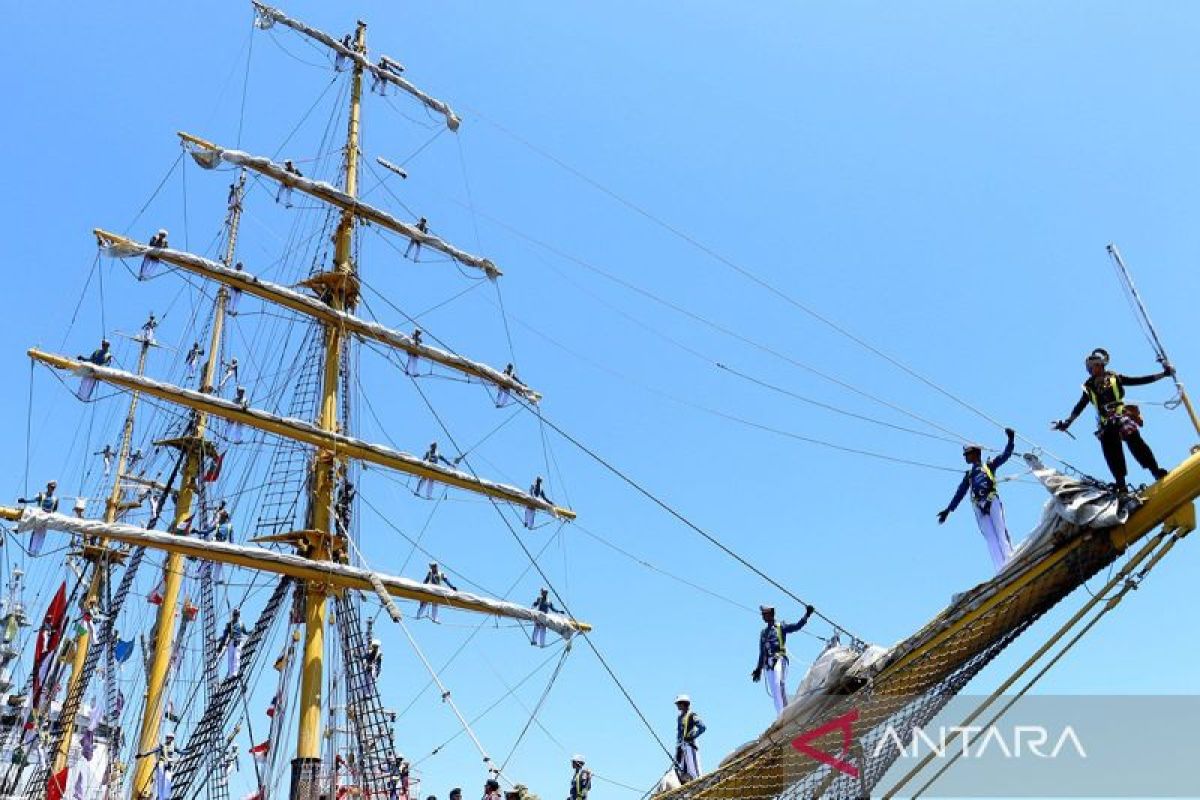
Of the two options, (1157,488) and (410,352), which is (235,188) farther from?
(1157,488)

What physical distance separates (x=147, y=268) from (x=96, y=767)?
22.5 metres

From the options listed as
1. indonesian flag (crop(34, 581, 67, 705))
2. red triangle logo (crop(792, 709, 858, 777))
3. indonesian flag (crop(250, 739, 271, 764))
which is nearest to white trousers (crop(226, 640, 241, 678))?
indonesian flag (crop(250, 739, 271, 764))

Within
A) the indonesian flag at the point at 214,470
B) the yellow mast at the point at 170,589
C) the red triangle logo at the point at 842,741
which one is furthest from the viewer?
the indonesian flag at the point at 214,470

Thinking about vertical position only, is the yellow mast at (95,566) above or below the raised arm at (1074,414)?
above

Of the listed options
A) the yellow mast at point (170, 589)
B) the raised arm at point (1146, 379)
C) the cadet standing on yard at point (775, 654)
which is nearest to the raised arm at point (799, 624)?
the cadet standing on yard at point (775, 654)

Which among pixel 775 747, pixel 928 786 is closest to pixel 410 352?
pixel 775 747

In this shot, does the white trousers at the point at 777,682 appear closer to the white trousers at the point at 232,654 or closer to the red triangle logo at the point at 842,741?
the red triangle logo at the point at 842,741

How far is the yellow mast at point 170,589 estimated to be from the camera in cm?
2442

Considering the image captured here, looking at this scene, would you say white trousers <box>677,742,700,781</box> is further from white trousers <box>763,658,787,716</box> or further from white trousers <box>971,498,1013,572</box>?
white trousers <box>971,498,1013,572</box>

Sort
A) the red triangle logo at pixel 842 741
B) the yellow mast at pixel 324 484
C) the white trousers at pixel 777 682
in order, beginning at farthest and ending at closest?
the yellow mast at pixel 324 484 → the white trousers at pixel 777 682 → the red triangle logo at pixel 842 741

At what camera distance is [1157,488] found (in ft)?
25.0

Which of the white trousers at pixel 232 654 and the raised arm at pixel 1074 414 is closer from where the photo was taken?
the raised arm at pixel 1074 414

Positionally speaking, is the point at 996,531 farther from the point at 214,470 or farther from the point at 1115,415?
the point at 214,470

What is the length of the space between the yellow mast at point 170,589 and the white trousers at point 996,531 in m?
17.9
